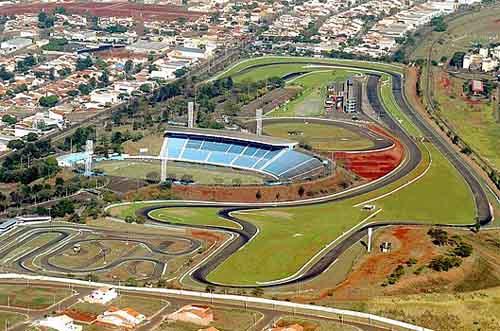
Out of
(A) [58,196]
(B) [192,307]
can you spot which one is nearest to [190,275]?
(B) [192,307]

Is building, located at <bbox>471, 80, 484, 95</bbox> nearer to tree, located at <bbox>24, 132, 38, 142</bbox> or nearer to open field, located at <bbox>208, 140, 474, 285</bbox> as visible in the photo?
open field, located at <bbox>208, 140, 474, 285</bbox>

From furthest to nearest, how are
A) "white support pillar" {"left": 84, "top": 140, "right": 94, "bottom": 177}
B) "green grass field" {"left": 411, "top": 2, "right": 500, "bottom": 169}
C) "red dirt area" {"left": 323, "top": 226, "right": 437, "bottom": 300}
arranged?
1. "green grass field" {"left": 411, "top": 2, "right": 500, "bottom": 169}
2. "white support pillar" {"left": 84, "top": 140, "right": 94, "bottom": 177}
3. "red dirt area" {"left": 323, "top": 226, "right": 437, "bottom": 300}

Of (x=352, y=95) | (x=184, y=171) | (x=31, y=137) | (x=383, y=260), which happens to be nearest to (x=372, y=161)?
(x=184, y=171)

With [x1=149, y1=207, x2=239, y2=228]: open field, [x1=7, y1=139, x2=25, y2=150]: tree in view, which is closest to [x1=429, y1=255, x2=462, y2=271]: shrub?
[x1=149, y1=207, x2=239, y2=228]: open field

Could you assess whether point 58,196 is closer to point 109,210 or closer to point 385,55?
point 109,210

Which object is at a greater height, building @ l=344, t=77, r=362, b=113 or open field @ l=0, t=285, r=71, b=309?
building @ l=344, t=77, r=362, b=113

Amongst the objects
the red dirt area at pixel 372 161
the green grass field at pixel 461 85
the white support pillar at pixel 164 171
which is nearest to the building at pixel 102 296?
the white support pillar at pixel 164 171

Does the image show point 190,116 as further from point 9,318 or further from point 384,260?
point 9,318
